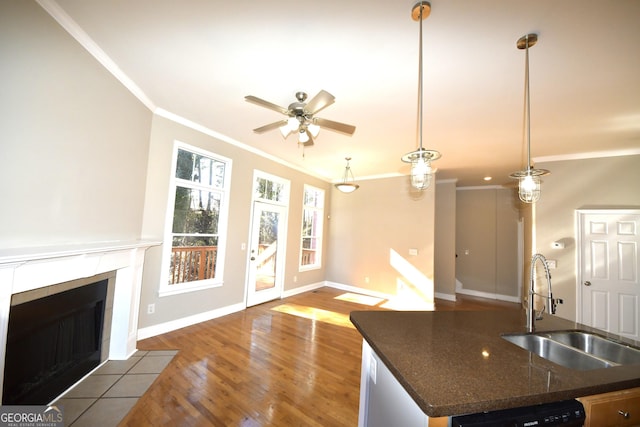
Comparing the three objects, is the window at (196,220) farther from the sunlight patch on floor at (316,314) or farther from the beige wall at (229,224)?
the sunlight patch on floor at (316,314)

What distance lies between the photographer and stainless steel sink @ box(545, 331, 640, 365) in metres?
1.31

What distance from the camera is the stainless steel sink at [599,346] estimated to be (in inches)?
51.7

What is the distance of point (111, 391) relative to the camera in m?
2.07

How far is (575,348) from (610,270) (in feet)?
11.8

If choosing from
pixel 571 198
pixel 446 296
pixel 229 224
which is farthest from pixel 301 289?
pixel 571 198

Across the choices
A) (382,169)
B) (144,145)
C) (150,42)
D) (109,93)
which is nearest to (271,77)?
(150,42)

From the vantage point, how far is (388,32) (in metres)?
1.74

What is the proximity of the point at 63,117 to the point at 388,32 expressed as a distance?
8.27 feet

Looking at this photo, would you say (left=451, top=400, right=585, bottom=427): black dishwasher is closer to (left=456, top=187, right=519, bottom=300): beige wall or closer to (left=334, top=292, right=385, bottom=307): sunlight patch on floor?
(left=334, top=292, right=385, bottom=307): sunlight patch on floor

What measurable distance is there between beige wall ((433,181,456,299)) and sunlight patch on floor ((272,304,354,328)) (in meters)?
3.02

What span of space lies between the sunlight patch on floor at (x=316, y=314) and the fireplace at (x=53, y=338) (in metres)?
2.57

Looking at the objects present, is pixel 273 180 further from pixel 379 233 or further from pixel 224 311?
pixel 379 233

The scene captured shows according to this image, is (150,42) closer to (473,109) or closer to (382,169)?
(473,109)

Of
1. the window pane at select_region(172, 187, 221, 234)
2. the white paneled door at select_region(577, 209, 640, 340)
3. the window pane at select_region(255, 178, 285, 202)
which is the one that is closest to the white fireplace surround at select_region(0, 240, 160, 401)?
the window pane at select_region(172, 187, 221, 234)
